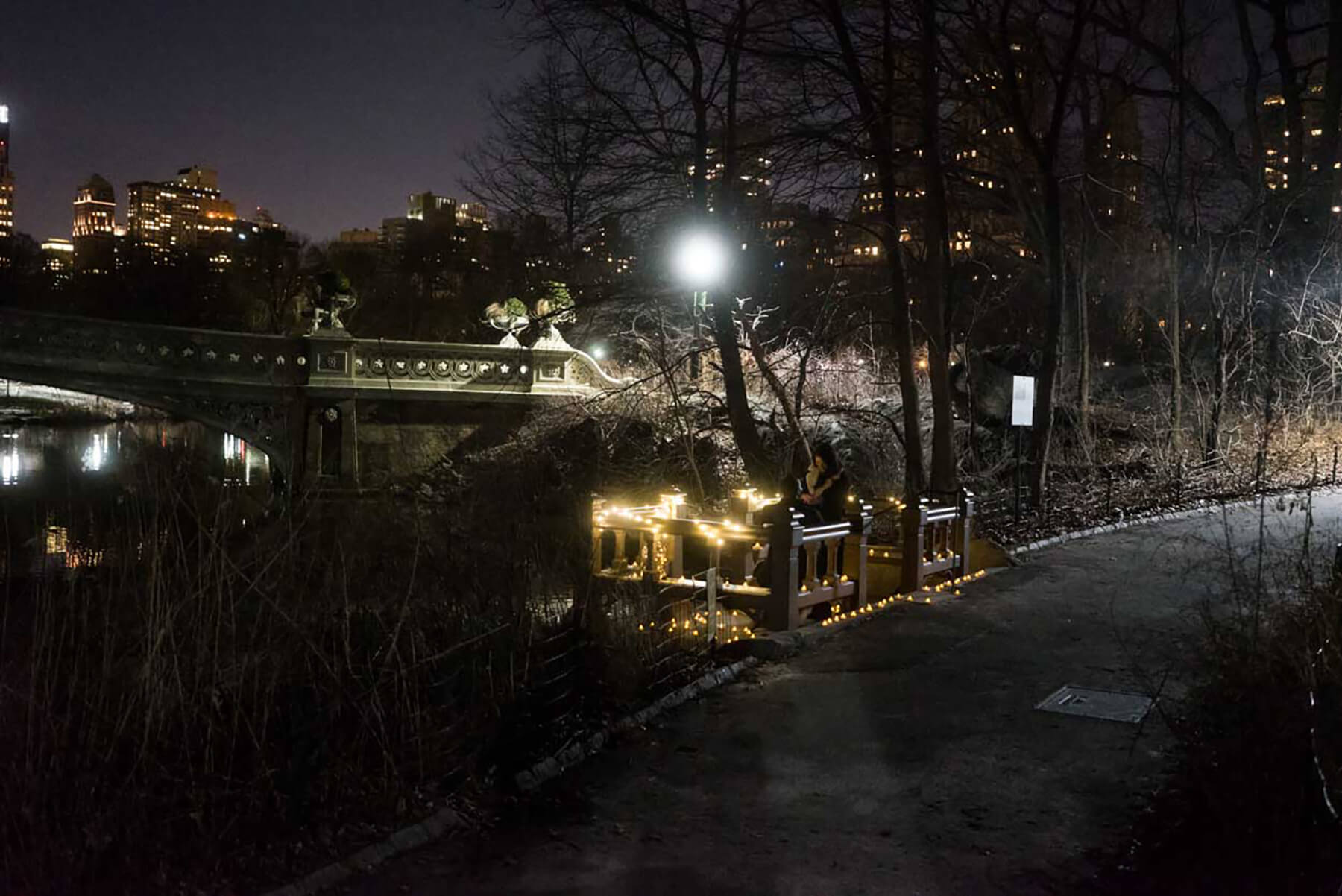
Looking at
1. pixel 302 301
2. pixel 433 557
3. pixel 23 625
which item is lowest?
pixel 23 625

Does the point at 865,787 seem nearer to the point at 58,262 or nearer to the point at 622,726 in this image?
the point at 622,726

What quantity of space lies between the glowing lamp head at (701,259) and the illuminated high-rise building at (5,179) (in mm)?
100706

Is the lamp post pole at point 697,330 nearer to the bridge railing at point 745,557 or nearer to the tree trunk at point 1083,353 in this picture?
the bridge railing at point 745,557

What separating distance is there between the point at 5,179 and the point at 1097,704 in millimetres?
159175

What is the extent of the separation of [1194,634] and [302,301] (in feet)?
71.5

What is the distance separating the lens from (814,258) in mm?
23859

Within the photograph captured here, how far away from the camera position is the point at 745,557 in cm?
1270

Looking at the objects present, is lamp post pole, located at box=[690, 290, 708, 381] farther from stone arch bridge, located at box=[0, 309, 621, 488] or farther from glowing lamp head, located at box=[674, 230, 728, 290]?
stone arch bridge, located at box=[0, 309, 621, 488]

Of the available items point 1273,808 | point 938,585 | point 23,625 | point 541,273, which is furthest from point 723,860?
point 541,273

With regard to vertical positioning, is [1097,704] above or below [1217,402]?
below

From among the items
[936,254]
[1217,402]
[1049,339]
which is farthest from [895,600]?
[1217,402]

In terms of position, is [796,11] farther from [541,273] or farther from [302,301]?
[302,301]

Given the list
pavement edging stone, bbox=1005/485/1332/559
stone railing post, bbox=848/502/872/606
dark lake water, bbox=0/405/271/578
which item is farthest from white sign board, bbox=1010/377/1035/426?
dark lake water, bbox=0/405/271/578

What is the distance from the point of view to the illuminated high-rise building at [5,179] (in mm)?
113744
